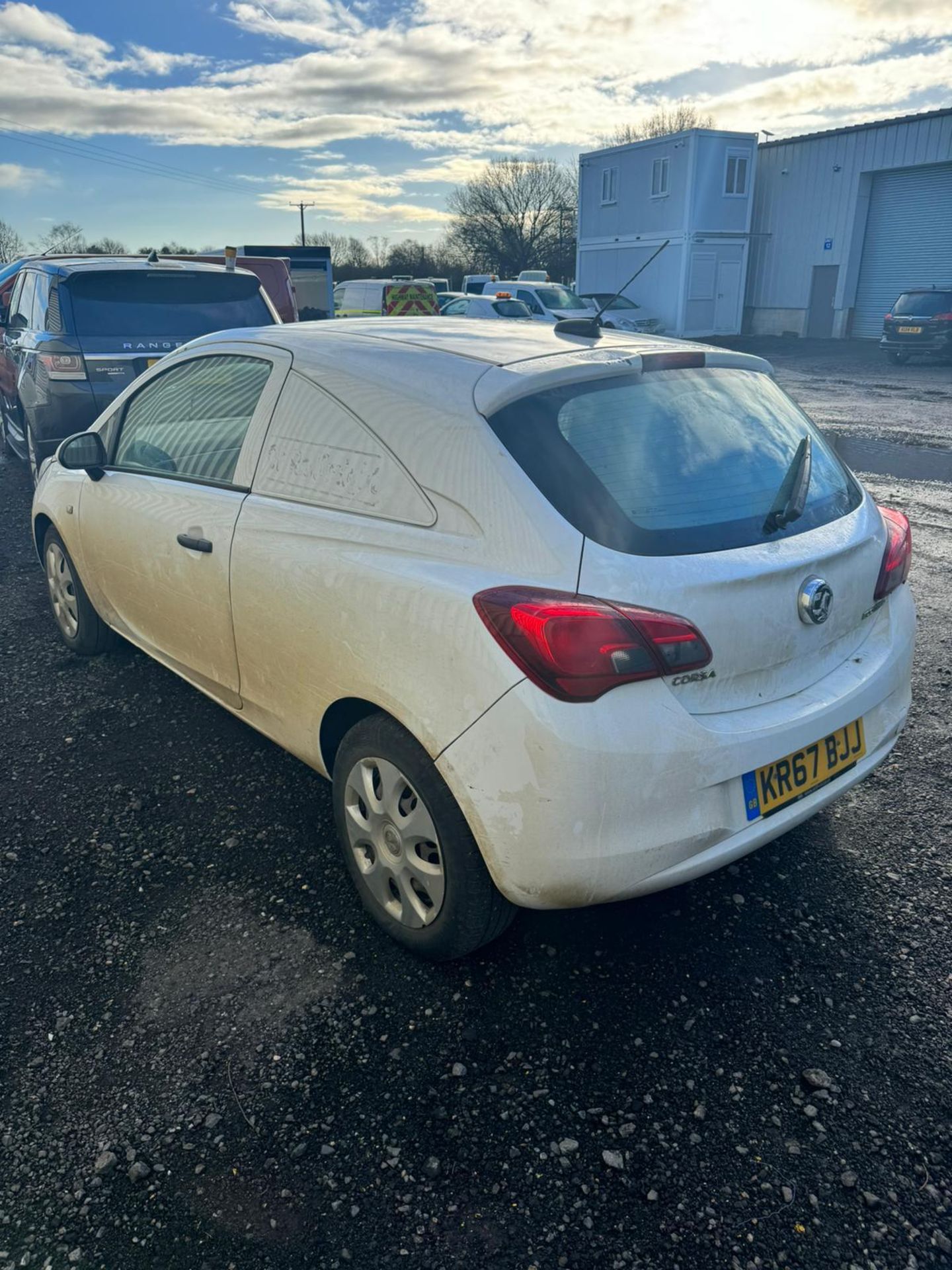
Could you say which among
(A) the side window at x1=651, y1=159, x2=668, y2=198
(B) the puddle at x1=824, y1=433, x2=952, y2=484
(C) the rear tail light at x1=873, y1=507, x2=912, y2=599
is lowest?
(B) the puddle at x1=824, y1=433, x2=952, y2=484

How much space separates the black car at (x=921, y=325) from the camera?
68.5 feet

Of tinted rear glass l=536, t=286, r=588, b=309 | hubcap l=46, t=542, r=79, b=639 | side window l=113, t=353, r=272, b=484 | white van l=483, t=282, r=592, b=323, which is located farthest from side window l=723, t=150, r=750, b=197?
side window l=113, t=353, r=272, b=484

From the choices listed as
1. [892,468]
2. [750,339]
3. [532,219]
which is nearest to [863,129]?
[750,339]

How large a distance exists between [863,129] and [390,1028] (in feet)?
112

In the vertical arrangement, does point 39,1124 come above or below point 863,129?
below

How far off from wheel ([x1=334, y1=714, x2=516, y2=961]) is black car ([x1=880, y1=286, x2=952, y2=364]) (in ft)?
73.7

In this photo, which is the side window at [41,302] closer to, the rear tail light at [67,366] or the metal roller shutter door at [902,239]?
the rear tail light at [67,366]

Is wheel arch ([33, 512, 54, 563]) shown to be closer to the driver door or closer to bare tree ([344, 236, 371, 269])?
the driver door

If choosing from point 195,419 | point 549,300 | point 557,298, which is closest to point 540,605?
point 195,419

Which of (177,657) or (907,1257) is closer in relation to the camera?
(907,1257)

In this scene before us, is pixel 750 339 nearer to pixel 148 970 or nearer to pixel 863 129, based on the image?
pixel 863 129

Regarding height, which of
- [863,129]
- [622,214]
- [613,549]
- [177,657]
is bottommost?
[177,657]

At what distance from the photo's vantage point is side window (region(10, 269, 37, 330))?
26.3 feet

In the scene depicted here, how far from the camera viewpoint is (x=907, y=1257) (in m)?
1.86
